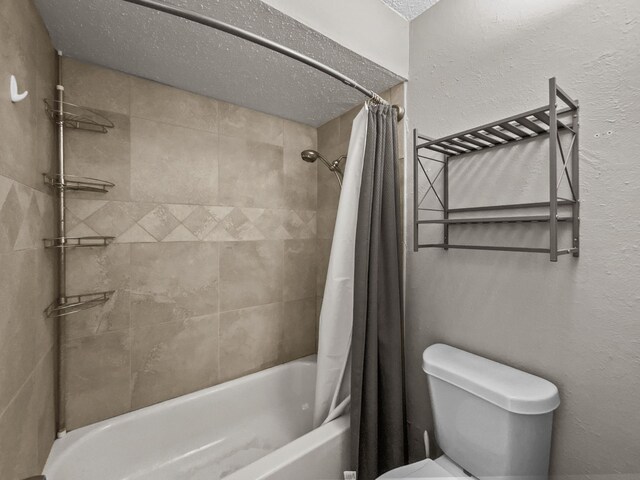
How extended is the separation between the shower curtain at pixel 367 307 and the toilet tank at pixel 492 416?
0.71ft

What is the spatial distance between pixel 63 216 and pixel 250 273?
874mm

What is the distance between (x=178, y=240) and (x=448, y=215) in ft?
4.26

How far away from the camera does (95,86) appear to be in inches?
48.5

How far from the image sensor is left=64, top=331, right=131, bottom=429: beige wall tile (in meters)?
1.20

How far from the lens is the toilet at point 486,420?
2.77ft

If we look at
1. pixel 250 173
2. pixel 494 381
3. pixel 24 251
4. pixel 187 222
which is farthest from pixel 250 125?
pixel 494 381

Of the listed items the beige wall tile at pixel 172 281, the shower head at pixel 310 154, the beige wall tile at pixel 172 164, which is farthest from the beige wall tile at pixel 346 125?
the beige wall tile at pixel 172 281

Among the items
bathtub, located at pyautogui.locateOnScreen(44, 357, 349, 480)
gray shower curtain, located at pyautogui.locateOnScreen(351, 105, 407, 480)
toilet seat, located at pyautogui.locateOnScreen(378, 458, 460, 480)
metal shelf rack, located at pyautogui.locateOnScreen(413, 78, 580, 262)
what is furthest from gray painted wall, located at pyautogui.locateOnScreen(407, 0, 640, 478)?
bathtub, located at pyautogui.locateOnScreen(44, 357, 349, 480)

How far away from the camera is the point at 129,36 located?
3.52ft

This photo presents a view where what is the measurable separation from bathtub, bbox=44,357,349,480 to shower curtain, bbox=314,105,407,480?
12 centimetres

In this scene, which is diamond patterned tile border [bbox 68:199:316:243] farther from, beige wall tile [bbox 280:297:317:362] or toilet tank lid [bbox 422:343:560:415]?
toilet tank lid [bbox 422:343:560:415]

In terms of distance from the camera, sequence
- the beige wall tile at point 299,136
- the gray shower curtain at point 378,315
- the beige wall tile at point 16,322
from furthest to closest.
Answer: the beige wall tile at point 299,136 → the gray shower curtain at point 378,315 → the beige wall tile at point 16,322

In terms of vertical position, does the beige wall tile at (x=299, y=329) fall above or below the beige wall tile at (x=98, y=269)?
below

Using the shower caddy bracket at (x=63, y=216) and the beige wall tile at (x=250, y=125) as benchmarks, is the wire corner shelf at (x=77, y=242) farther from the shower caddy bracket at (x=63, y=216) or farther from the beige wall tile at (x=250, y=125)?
the beige wall tile at (x=250, y=125)
